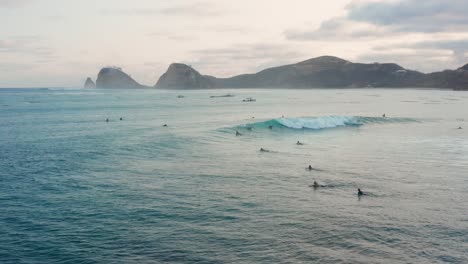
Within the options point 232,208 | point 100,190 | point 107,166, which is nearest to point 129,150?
point 107,166

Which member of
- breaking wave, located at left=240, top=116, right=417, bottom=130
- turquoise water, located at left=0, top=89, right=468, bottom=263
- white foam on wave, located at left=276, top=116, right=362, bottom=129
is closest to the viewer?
turquoise water, located at left=0, top=89, right=468, bottom=263

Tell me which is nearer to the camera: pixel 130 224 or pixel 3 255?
pixel 3 255

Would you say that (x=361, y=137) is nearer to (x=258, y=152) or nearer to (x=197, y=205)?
(x=258, y=152)

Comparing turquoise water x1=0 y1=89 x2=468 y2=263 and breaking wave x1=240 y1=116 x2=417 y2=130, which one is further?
breaking wave x1=240 y1=116 x2=417 y2=130

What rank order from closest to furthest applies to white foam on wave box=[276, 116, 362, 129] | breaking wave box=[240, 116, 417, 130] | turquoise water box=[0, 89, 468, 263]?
1. turquoise water box=[0, 89, 468, 263]
2. breaking wave box=[240, 116, 417, 130]
3. white foam on wave box=[276, 116, 362, 129]

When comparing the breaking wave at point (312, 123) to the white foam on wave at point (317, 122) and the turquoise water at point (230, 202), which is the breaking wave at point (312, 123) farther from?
the turquoise water at point (230, 202)

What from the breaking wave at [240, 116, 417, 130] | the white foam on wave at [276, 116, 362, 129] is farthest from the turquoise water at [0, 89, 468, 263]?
the white foam on wave at [276, 116, 362, 129]

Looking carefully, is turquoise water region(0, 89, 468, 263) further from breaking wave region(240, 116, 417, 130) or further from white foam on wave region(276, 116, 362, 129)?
white foam on wave region(276, 116, 362, 129)

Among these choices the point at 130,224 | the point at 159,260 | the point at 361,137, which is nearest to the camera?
the point at 159,260

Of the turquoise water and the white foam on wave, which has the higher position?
the white foam on wave

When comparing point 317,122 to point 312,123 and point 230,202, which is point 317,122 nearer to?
point 312,123

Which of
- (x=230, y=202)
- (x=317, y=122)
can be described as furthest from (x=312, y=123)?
(x=230, y=202)
